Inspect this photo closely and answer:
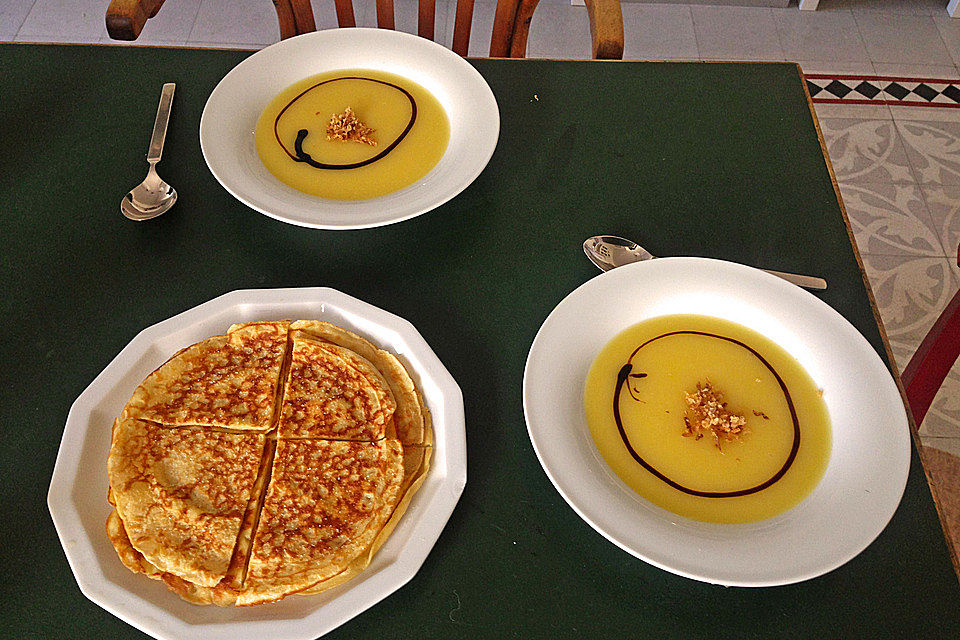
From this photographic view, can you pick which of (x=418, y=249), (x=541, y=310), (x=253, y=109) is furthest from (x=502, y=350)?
(x=253, y=109)

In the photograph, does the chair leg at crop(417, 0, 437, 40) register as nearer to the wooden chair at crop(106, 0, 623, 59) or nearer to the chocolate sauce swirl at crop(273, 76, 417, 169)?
the wooden chair at crop(106, 0, 623, 59)

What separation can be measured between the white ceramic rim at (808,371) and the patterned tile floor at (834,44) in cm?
173

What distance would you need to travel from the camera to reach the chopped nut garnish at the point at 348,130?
1235 mm

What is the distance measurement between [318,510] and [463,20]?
4.07 feet

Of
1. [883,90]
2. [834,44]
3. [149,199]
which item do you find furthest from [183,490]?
[834,44]

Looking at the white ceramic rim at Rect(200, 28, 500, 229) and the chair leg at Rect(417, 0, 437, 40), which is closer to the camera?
the white ceramic rim at Rect(200, 28, 500, 229)

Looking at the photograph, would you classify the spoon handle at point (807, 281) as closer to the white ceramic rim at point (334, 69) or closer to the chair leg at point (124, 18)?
the white ceramic rim at point (334, 69)

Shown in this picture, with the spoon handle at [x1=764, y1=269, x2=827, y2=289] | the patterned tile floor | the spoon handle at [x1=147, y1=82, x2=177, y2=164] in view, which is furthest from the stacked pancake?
the patterned tile floor

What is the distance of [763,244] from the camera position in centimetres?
117

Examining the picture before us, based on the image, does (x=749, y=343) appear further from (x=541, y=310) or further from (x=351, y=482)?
(x=351, y=482)

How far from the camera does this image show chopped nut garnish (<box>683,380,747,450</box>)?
0.88 metres

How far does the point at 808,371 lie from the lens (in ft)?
3.10

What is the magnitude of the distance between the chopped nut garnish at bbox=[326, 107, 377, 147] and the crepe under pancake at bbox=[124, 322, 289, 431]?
1.38 ft

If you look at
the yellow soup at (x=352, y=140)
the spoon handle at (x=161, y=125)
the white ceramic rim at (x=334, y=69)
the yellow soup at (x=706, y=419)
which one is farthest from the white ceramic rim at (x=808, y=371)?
the spoon handle at (x=161, y=125)
